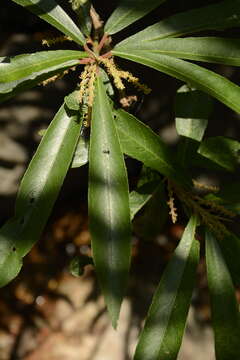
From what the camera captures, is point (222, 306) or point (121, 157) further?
point (222, 306)

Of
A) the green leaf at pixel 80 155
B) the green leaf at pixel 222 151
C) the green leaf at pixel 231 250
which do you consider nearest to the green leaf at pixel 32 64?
the green leaf at pixel 80 155

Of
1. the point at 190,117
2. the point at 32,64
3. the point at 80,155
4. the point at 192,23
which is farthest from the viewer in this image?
the point at 190,117

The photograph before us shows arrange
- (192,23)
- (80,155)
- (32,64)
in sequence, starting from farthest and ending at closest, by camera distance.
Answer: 1. (80,155)
2. (192,23)
3. (32,64)

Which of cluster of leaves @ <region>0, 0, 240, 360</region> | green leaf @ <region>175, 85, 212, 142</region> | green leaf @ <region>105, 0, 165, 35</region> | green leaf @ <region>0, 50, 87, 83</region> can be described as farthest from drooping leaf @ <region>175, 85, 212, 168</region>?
green leaf @ <region>0, 50, 87, 83</region>

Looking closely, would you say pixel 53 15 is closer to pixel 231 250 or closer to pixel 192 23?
pixel 192 23

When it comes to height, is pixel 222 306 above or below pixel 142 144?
below

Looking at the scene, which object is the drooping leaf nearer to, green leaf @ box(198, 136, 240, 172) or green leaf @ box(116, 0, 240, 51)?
green leaf @ box(198, 136, 240, 172)

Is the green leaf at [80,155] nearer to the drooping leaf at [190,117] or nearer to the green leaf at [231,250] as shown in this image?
the drooping leaf at [190,117]

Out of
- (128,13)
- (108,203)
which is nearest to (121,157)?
(108,203)
